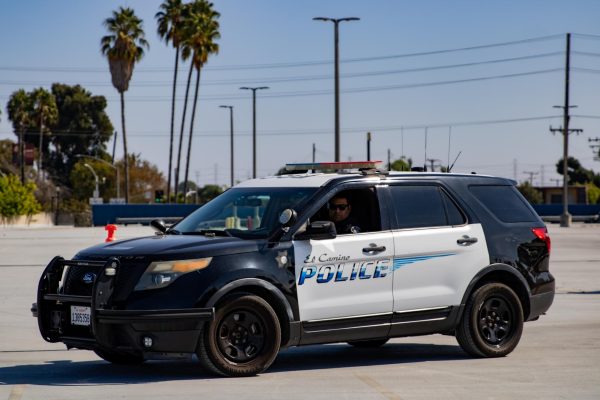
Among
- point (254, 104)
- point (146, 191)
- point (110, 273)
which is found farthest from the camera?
point (146, 191)

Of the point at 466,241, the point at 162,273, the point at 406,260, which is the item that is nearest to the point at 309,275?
the point at 406,260

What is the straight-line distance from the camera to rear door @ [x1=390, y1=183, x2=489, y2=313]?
1082 centimetres

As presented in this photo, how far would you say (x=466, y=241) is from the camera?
1127 centimetres

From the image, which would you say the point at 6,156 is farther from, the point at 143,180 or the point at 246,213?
the point at 246,213

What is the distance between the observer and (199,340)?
379 inches

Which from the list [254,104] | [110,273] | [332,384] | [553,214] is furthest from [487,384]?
[553,214]

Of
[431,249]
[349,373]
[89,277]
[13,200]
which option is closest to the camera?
[89,277]

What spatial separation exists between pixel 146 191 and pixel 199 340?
12854 centimetres

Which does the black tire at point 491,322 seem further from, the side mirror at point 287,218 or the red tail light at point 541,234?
the side mirror at point 287,218

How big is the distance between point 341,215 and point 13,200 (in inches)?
3580

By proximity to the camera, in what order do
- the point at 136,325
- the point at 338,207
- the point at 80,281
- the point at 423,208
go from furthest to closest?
1. the point at 423,208
2. the point at 338,207
3. the point at 80,281
4. the point at 136,325

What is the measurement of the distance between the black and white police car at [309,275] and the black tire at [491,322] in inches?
0.5

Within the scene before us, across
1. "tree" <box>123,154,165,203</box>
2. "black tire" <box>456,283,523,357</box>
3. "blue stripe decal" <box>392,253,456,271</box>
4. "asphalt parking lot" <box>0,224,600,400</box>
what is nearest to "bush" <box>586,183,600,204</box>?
"tree" <box>123,154,165,203</box>

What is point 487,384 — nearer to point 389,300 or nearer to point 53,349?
point 389,300
